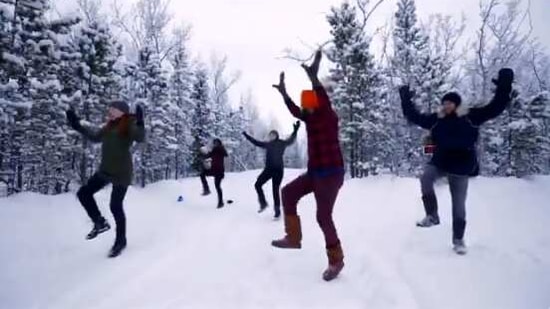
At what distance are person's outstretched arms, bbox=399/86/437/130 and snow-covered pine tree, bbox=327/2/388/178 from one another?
18.2 metres

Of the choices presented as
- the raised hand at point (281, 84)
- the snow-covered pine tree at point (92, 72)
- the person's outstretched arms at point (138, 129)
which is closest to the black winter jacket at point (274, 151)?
the person's outstretched arms at point (138, 129)

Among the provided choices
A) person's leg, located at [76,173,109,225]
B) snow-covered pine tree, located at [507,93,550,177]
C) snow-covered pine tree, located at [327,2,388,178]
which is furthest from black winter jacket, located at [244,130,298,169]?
snow-covered pine tree, located at [507,93,550,177]

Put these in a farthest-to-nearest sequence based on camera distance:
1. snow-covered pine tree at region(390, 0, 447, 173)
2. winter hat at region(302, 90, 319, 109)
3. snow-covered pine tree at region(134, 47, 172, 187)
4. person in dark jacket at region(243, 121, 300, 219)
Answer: snow-covered pine tree at region(390, 0, 447, 173), snow-covered pine tree at region(134, 47, 172, 187), person in dark jacket at region(243, 121, 300, 219), winter hat at region(302, 90, 319, 109)

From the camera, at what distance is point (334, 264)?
5.00 m

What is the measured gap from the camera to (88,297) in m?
4.85

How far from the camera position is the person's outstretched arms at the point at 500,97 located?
A: 5402 mm

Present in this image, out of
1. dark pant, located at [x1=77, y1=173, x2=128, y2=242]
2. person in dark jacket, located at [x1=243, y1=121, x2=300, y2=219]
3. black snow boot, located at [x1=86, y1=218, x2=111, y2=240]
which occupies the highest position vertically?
person in dark jacket, located at [x1=243, y1=121, x2=300, y2=219]

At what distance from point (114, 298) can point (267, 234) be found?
12.5 ft

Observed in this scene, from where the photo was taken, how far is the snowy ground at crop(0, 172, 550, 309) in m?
4.43

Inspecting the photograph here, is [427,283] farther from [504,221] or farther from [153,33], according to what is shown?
[153,33]

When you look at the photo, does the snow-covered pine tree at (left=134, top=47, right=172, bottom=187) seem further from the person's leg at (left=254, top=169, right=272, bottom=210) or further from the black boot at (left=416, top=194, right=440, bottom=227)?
→ the black boot at (left=416, top=194, right=440, bottom=227)

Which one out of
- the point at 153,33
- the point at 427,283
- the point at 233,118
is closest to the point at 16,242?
the point at 427,283

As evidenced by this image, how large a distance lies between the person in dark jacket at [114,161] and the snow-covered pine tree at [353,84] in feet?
61.4

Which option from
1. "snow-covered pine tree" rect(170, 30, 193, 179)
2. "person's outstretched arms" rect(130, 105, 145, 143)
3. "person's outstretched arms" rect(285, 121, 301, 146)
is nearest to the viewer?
"person's outstretched arms" rect(130, 105, 145, 143)
